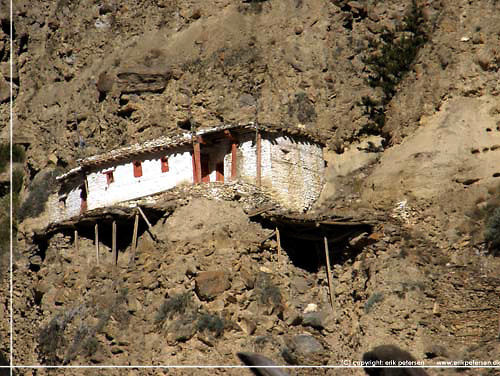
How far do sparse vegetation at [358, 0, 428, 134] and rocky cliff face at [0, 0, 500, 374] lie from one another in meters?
0.31

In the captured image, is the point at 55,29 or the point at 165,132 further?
the point at 55,29

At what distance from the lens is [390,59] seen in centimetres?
4984

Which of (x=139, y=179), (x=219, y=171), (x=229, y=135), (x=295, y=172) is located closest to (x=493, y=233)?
(x=295, y=172)

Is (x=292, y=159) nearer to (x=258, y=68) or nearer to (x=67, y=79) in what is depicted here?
(x=258, y=68)

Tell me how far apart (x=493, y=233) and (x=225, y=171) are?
1098 centimetres

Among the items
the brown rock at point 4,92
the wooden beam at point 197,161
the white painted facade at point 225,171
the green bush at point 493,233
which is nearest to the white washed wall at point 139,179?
the white painted facade at point 225,171

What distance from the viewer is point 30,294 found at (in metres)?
45.8

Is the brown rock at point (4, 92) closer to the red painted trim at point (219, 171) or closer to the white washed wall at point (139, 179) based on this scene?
the white washed wall at point (139, 179)

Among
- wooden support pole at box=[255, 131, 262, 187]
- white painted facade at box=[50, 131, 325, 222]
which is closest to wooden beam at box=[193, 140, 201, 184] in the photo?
white painted facade at box=[50, 131, 325, 222]

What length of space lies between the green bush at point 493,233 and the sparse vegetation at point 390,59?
1057 cm

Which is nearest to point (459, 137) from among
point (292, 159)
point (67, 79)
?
point (292, 159)

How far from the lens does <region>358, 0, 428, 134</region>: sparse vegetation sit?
48719 millimetres

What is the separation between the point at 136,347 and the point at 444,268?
36.6ft

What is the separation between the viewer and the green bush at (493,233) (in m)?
37.8
